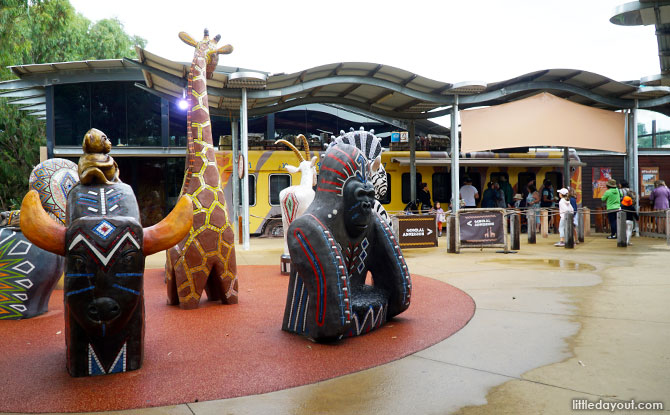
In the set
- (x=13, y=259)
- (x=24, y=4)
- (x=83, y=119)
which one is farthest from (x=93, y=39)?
(x=13, y=259)

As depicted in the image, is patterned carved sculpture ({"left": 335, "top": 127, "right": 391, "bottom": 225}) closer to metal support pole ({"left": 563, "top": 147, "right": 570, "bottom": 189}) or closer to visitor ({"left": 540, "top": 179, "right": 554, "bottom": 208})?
metal support pole ({"left": 563, "top": 147, "right": 570, "bottom": 189})

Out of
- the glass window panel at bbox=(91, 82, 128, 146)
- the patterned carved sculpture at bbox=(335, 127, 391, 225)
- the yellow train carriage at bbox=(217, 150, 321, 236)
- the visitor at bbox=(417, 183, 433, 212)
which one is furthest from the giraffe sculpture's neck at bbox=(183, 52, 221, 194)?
the glass window panel at bbox=(91, 82, 128, 146)

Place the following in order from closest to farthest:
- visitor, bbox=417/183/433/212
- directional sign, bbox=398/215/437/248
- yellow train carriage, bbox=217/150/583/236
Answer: directional sign, bbox=398/215/437/248 < yellow train carriage, bbox=217/150/583/236 < visitor, bbox=417/183/433/212

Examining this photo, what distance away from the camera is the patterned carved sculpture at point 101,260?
357 cm

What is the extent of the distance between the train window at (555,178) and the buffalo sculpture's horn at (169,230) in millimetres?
16158

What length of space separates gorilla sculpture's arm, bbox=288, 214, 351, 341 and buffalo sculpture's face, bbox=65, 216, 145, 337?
1.46 metres

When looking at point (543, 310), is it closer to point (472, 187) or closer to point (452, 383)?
point (452, 383)

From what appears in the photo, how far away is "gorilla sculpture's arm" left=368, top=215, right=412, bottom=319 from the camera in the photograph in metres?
5.12

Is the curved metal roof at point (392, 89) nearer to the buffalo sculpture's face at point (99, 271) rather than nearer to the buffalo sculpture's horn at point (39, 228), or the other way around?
the buffalo sculpture's horn at point (39, 228)

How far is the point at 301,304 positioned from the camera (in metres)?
4.81

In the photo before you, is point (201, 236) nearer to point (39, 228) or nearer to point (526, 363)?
point (39, 228)

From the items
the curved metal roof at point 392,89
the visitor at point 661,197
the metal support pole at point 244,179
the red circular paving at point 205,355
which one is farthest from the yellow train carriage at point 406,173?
the red circular paving at point 205,355

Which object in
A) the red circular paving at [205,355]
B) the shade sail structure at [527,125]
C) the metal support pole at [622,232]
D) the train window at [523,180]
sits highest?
the shade sail structure at [527,125]

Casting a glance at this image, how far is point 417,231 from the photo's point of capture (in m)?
12.4
